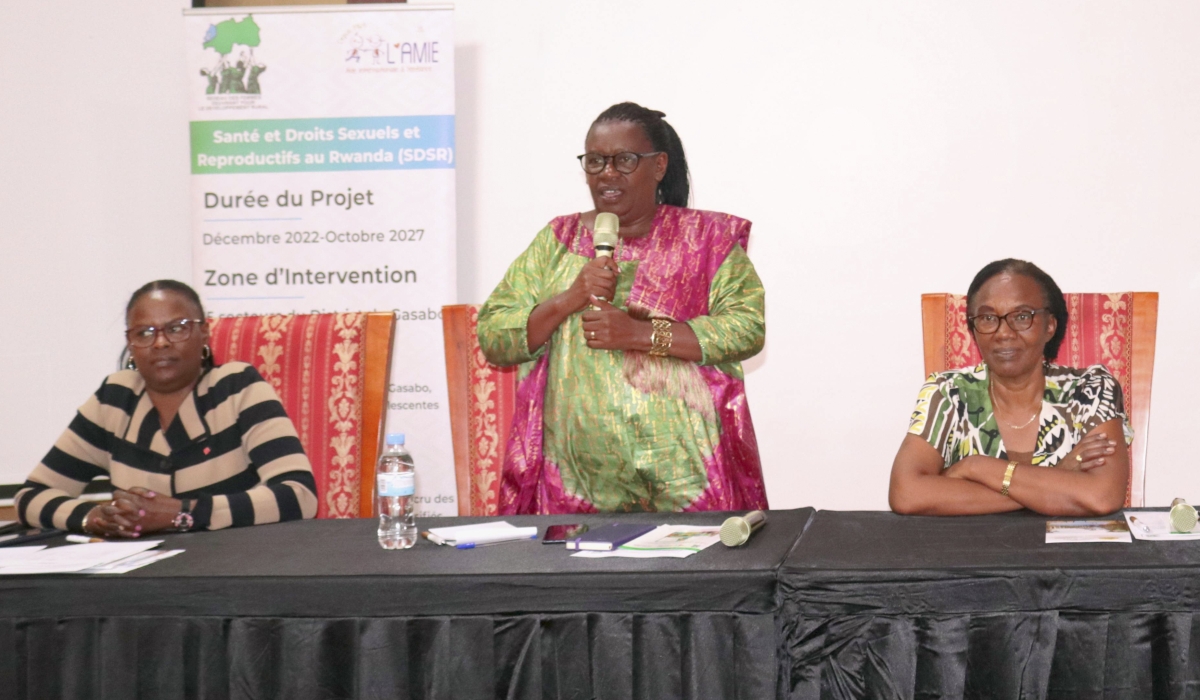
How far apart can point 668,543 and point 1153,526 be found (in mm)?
824

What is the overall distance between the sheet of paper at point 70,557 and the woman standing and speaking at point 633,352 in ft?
2.82

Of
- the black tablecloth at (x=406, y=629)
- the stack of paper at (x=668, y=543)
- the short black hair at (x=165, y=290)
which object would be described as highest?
the short black hair at (x=165, y=290)

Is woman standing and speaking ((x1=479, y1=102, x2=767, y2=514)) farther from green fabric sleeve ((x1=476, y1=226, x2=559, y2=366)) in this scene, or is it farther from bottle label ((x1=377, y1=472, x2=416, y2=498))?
bottle label ((x1=377, y1=472, x2=416, y2=498))

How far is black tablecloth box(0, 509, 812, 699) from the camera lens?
165cm

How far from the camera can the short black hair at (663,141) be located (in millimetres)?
2684

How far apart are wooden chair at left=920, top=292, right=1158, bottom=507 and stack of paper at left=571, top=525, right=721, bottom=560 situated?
→ 36.3 inches

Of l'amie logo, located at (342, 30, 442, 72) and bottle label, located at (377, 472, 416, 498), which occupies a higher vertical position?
l'amie logo, located at (342, 30, 442, 72)

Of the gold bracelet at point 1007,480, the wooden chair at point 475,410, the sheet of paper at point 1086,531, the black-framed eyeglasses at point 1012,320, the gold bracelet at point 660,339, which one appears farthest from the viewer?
the wooden chair at point 475,410

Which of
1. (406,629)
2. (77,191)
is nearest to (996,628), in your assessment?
(406,629)

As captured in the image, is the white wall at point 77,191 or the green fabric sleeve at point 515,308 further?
the white wall at point 77,191

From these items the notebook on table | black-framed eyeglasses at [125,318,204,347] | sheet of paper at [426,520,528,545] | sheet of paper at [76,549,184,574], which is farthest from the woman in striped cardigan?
the notebook on table

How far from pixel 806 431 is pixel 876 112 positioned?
3.94 feet

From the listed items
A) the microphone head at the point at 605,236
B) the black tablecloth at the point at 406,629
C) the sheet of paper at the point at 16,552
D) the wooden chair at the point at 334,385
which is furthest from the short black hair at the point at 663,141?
the sheet of paper at the point at 16,552

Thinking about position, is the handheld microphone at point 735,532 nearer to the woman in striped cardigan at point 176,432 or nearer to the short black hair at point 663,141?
the woman in striped cardigan at point 176,432
